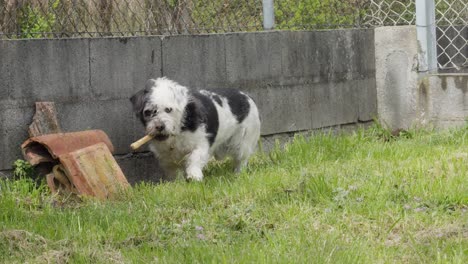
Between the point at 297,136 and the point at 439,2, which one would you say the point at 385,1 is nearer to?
the point at 439,2

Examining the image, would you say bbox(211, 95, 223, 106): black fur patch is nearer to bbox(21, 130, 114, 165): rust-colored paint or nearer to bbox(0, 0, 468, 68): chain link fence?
bbox(0, 0, 468, 68): chain link fence

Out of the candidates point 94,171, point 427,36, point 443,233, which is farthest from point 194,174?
point 427,36

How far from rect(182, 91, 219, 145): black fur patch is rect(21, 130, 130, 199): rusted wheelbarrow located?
801mm

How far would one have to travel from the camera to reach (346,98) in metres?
9.40

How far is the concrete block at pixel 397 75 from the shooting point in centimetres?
925

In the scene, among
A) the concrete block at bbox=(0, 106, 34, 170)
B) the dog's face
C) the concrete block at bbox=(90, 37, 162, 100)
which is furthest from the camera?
the concrete block at bbox=(90, 37, 162, 100)

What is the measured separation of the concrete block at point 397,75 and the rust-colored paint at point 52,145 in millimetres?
3995

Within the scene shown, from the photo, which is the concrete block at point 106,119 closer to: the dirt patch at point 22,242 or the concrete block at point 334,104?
the dirt patch at point 22,242

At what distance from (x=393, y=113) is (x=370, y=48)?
2.49 ft

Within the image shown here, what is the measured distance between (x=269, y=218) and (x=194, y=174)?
190cm

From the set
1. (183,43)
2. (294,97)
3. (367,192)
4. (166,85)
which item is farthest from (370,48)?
(367,192)

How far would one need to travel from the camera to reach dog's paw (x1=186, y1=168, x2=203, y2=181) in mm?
6802

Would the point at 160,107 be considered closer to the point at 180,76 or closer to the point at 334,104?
the point at 180,76

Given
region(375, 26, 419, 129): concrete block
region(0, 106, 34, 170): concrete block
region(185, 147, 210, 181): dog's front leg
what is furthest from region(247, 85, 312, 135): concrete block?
region(0, 106, 34, 170): concrete block
